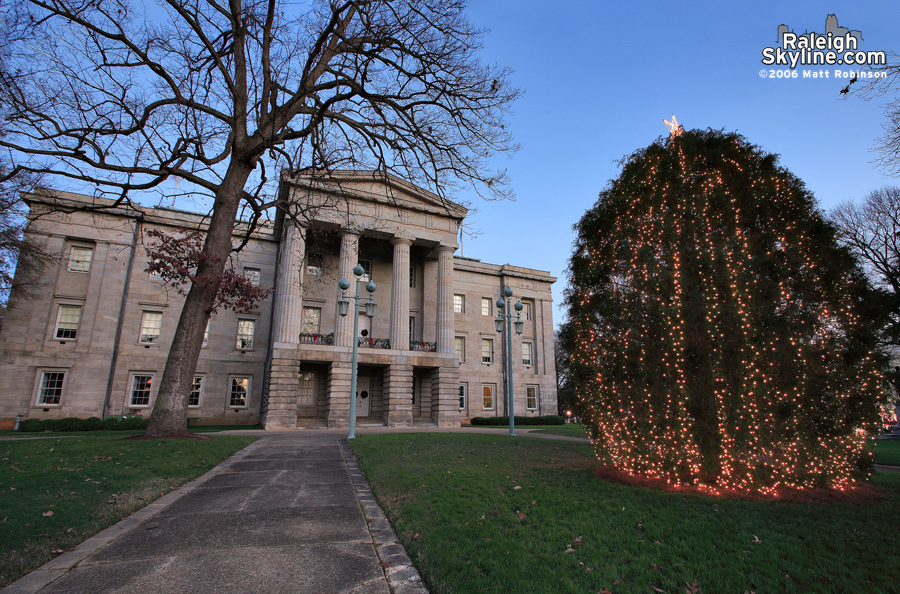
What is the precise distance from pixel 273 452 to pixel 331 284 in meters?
19.5

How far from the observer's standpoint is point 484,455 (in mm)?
11367

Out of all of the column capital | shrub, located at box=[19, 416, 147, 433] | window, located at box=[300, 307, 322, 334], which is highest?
the column capital

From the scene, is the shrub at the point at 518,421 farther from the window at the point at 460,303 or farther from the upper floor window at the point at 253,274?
the upper floor window at the point at 253,274

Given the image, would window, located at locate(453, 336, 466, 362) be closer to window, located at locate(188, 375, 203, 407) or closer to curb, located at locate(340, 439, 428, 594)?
window, located at locate(188, 375, 203, 407)

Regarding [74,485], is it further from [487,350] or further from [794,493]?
[487,350]

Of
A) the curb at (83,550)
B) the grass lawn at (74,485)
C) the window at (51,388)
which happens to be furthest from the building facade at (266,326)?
the curb at (83,550)

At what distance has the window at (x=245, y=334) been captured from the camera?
29.1m

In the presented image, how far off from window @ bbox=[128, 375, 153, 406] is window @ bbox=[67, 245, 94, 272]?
7564 millimetres

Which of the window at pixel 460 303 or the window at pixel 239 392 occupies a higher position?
the window at pixel 460 303

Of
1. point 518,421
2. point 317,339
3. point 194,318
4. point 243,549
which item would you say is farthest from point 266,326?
point 243,549

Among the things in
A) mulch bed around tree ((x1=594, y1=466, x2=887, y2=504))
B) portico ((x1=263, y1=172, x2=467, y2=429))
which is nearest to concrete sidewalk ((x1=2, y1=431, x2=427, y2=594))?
mulch bed around tree ((x1=594, y1=466, x2=887, y2=504))

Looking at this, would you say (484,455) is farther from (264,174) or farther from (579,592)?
(264,174)

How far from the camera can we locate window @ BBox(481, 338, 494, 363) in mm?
37469

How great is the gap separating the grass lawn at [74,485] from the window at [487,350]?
89.4 ft
